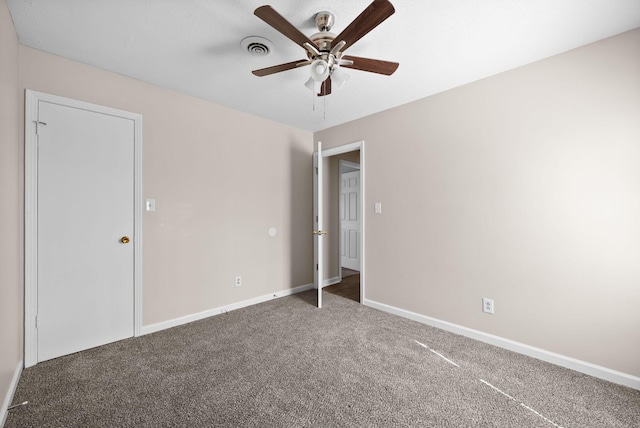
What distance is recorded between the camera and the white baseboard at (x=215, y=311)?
2660mm

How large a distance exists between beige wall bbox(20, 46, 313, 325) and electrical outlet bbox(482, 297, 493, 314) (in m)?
2.38

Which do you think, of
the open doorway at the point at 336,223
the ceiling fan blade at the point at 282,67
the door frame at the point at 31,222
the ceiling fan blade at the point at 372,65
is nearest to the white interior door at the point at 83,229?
the door frame at the point at 31,222

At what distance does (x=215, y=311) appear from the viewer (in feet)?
10.2

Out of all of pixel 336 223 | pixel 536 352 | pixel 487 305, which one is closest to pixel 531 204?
pixel 487 305

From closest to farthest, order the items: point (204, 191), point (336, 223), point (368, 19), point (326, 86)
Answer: point (368, 19) < point (326, 86) < point (204, 191) < point (336, 223)

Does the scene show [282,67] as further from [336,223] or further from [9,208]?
[336,223]

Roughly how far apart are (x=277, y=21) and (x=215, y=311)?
2.90 metres

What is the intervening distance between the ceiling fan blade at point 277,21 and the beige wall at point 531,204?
1855mm

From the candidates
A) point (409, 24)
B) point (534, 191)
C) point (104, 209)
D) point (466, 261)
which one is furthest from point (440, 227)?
point (104, 209)

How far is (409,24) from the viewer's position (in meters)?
1.78

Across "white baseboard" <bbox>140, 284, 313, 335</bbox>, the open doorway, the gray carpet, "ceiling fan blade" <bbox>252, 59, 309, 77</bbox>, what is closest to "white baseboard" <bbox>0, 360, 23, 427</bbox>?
the gray carpet

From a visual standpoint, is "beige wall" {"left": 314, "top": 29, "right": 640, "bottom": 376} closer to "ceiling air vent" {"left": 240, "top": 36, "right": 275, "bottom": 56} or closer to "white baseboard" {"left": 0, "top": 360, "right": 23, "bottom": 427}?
"ceiling air vent" {"left": 240, "top": 36, "right": 275, "bottom": 56}

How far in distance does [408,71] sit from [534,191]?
4.82 ft

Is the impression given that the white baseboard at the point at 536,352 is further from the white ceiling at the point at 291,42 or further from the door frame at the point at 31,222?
the door frame at the point at 31,222
